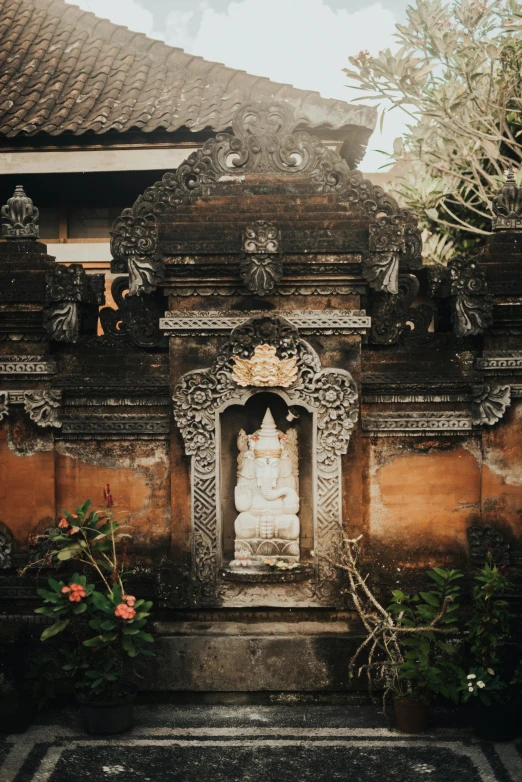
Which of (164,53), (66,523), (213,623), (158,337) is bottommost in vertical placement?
(213,623)

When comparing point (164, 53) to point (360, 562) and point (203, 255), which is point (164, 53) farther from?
point (360, 562)

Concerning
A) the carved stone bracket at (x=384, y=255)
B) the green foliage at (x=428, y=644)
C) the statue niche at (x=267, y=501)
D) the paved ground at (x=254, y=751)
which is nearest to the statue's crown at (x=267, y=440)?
the statue niche at (x=267, y=501)

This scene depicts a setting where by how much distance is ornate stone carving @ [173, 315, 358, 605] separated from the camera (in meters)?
9.93

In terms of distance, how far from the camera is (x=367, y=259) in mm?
9867

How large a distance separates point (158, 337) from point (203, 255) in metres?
1.03

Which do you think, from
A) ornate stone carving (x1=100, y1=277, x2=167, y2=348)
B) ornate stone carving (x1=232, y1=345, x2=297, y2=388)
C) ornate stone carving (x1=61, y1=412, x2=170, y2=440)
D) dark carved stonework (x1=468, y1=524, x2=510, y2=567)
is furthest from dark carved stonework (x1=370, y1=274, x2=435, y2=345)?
ornate stone carving (x1=61, y1=412, x2=170, y2=440)

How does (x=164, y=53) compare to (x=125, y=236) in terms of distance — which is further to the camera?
(x=164, y=53)

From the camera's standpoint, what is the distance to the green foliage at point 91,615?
910 centimetres

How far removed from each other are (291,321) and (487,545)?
9.44ft

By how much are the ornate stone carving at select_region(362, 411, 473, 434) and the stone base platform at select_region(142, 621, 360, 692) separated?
2.01 m

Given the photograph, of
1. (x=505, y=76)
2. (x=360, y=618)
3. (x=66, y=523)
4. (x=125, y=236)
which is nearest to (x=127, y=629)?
(x=66, y=523)

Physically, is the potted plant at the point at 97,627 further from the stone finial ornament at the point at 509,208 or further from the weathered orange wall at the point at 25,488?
the stone finial ornament at the point at 509,208

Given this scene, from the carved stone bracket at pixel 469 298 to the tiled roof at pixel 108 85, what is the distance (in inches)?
187

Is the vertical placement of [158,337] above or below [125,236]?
below
